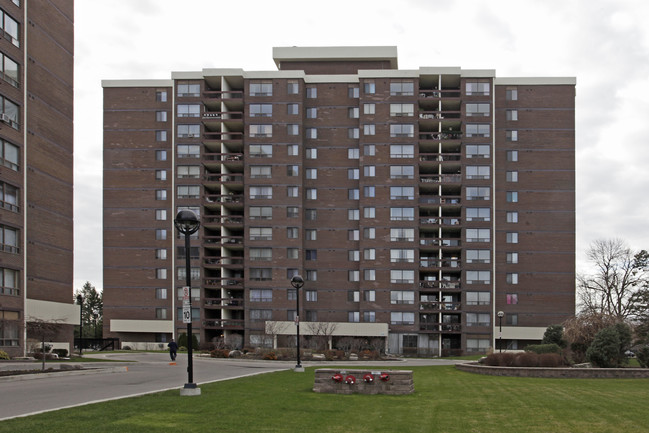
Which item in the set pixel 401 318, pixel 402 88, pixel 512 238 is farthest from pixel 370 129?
pixel 401 318

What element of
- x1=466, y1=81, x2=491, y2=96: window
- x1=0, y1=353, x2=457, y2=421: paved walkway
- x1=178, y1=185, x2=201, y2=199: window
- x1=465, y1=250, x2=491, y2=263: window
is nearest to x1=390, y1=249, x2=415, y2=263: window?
x1=465, y1=250, x2=491, y2=263: window

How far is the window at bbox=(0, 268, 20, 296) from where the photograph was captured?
50.4 m

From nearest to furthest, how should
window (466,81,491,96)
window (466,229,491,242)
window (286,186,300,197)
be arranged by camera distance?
1. window (466,229,491,242)
2. window (466,81,491,96)
3. window (286,186,300,197)

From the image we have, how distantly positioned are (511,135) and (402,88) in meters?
14.0

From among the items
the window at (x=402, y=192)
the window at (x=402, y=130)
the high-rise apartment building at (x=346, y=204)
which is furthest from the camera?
the window at (x=402, y=130)

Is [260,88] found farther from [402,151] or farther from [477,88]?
[477,88]

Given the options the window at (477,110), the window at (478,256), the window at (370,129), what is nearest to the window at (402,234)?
the window at (478,256)

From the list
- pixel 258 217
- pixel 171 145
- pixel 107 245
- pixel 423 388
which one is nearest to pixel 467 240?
pixel 258 217

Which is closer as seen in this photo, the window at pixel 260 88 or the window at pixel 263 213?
the window at pixel 263 213

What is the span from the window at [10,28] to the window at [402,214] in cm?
4440

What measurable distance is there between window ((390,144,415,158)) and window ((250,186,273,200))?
48.5ft

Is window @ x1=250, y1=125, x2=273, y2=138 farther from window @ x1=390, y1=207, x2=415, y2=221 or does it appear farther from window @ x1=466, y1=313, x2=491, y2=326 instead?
window @ x1=466, y1=313, x2=491, y2=326

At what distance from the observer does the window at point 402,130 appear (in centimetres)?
8331

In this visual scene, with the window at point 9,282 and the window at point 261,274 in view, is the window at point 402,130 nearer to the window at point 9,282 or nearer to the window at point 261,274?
the window at point 261,274
